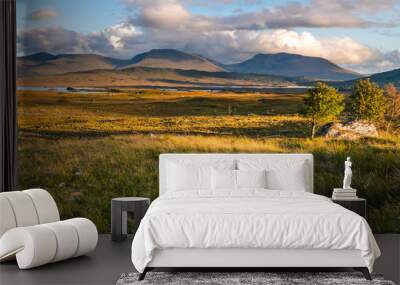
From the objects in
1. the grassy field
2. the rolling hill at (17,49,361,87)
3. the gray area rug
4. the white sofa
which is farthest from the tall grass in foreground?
the gray area rug

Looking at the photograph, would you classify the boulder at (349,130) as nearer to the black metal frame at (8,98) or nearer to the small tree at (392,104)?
the small tree at (392,104)

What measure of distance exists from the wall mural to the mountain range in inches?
0.6

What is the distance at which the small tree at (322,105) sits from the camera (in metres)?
8.94

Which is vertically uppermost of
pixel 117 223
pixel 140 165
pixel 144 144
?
pixel 144 144

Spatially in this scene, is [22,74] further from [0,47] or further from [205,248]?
[205,248]

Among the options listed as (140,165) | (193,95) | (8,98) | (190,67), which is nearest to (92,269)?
(140,165)

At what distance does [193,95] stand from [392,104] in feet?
8.30

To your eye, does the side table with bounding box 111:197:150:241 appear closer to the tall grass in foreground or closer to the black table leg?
the black table leg

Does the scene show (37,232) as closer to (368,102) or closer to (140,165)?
(140,165)

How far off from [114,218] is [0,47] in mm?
2335

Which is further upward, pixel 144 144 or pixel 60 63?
pixel 60 63

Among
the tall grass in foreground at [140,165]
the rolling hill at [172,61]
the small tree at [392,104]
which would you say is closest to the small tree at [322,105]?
the tall grass in foreground at [140,165]

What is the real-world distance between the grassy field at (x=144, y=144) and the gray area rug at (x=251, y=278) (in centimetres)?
278

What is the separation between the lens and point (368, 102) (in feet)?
29.5
